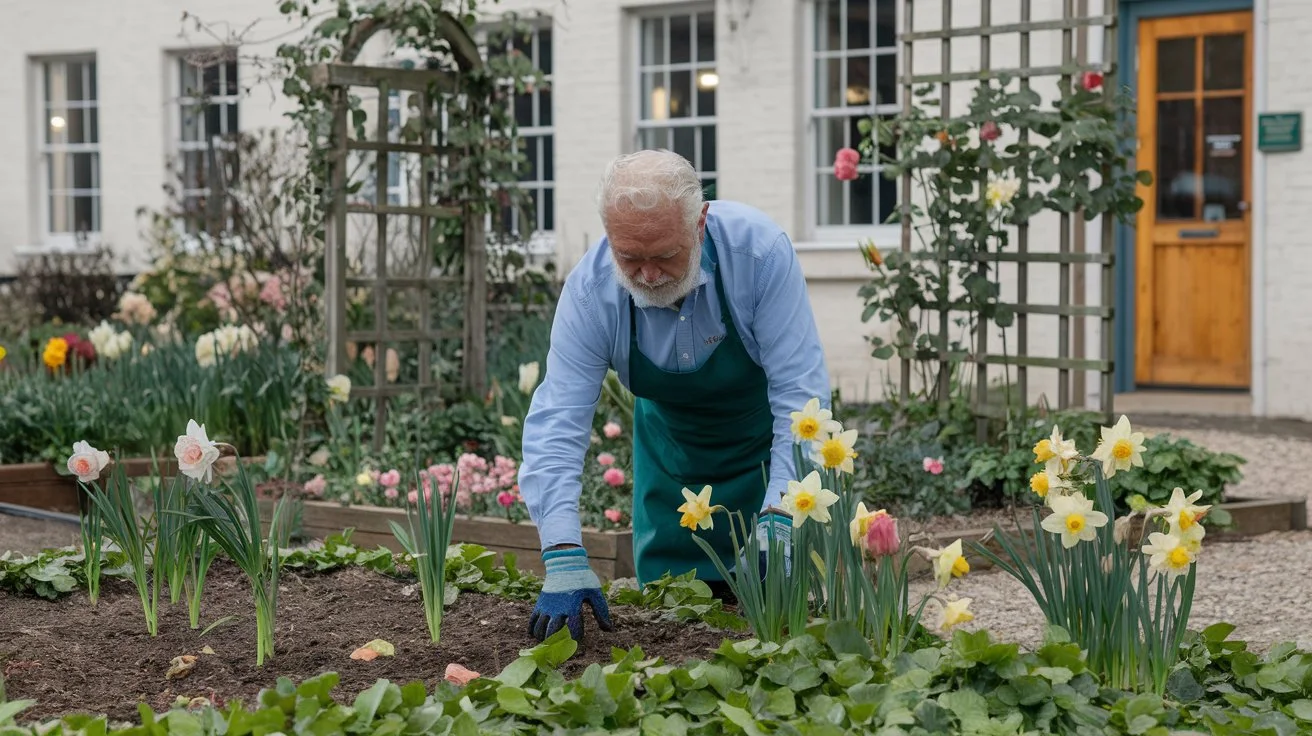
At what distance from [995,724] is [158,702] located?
141cm

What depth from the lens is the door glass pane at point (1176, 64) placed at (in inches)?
397

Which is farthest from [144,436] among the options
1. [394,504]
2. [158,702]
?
[158,702]

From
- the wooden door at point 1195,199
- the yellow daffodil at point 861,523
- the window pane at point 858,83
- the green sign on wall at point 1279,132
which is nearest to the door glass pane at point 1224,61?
the wooden door at point 1195,199

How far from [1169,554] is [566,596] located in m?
1.09

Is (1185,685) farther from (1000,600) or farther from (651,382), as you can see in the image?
(1000,600)

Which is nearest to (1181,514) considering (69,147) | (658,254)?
(658,254)

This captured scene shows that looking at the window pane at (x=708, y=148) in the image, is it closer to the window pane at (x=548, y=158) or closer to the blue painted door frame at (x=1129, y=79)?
the window pane at (x=548, y=158)

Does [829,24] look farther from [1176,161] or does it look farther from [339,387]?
[339,387]

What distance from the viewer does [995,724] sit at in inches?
103

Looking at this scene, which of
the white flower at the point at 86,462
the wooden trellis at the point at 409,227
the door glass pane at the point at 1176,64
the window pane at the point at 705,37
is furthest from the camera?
the window pane at the point at 705,37

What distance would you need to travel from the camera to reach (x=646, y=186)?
3.05 m

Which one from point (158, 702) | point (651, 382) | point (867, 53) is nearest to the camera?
point (158, 702)

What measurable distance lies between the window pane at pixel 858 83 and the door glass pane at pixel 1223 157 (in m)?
2.20

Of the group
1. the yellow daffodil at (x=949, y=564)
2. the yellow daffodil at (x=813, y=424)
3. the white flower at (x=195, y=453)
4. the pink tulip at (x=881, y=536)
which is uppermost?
the yellow daffodil at (x=813, y=424)
